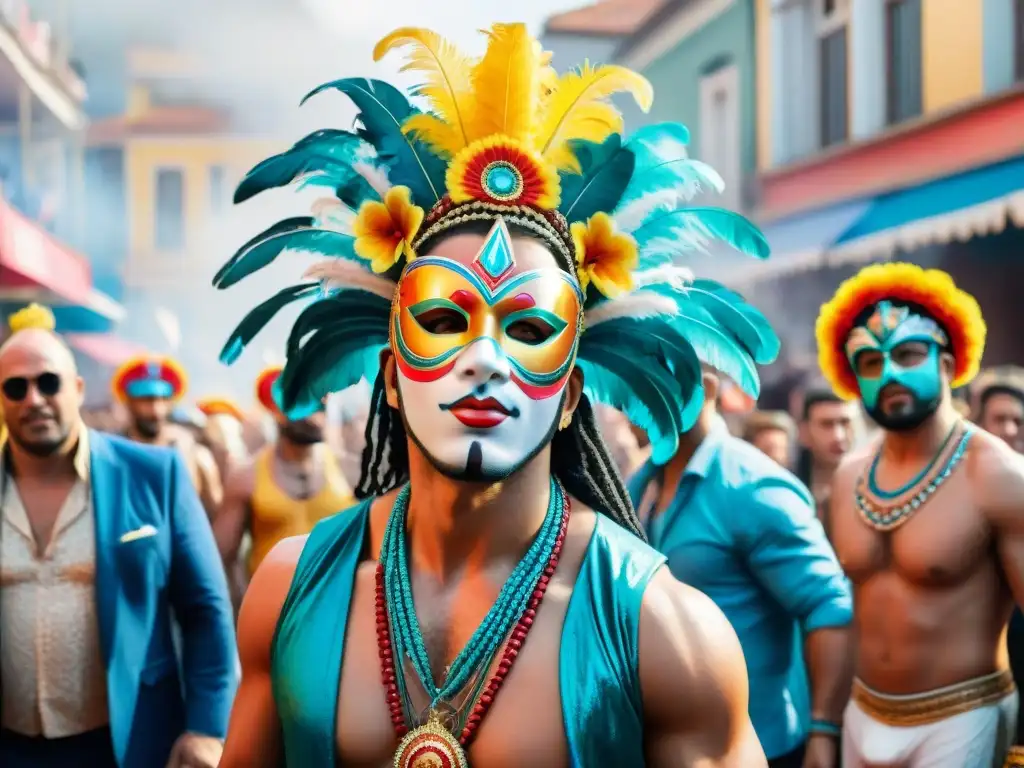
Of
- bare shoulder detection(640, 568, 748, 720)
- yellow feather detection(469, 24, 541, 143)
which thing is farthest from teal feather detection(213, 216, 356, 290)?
bare shoulder detection(640, 568, 748, 720)

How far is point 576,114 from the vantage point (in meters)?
2.79

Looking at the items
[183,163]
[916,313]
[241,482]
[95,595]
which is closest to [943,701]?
[916,313]

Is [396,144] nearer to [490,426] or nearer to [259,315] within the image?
[259,315]

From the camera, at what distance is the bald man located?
4.27 meters

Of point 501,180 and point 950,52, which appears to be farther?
point 950,52

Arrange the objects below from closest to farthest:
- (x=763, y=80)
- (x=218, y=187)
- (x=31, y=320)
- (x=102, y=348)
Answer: (x=31, y=320)
(x=763, y=80)
(x=102, y=348)
(x=218, y=187)

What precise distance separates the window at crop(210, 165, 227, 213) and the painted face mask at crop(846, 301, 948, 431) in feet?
107

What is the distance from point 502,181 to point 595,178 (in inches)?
8.3

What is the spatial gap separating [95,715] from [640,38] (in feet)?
58.6

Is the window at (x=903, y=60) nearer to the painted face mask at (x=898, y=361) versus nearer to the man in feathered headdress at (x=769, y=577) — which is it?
the painted face mask at (x=898, y=361)

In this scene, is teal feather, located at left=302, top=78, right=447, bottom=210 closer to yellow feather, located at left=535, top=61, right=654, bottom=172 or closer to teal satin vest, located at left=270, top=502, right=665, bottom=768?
yellow feather, located at left=535, top=61, right=654, bottom=172

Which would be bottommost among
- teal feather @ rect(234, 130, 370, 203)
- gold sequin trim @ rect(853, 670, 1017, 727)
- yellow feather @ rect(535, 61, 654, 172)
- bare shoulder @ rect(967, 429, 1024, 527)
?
gold sequin trim @ rect(853, 670, 1017, 727)

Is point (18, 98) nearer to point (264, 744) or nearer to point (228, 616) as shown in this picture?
point (228, 616)

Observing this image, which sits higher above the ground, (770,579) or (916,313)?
(916,313)
